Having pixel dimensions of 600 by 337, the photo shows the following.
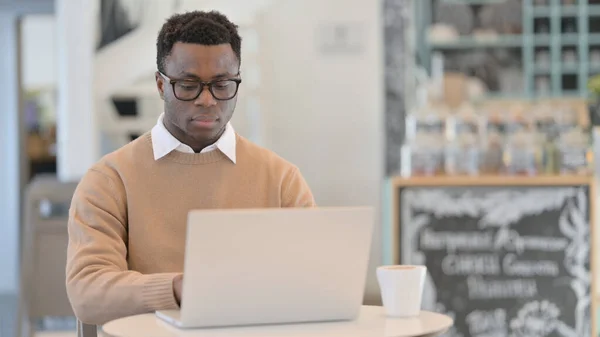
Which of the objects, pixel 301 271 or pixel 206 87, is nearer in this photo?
pixel 301 271

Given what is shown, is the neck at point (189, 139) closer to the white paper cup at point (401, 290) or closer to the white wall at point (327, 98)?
the white paper cup at point (401, 290)

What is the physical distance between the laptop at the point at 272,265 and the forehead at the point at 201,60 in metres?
0.46

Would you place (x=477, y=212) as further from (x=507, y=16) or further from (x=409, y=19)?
(x=507, y=16)

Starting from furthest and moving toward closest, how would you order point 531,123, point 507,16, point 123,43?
point 507,16 < point 123,43 < point 531,123

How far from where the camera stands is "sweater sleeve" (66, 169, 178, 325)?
1817 mm

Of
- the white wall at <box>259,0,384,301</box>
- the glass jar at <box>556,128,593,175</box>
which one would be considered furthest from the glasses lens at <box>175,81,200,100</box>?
the white wall at <box>259,0,384,301</box>

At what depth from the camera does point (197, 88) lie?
1.99 meters

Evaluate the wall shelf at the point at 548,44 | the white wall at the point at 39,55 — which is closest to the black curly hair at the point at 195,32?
the wall shelf at the point at 548,44

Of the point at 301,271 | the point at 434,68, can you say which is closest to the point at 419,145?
the point at 301,271

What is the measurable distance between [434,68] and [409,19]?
291 centimetres

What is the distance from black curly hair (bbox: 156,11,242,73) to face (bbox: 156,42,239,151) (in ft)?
0.04

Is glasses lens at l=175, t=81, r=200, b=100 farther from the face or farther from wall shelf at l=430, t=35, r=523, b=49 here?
wall shelf at l=430, t=35, r=523, b=49

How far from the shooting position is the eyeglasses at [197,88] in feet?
6.51

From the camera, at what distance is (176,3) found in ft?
20.3
